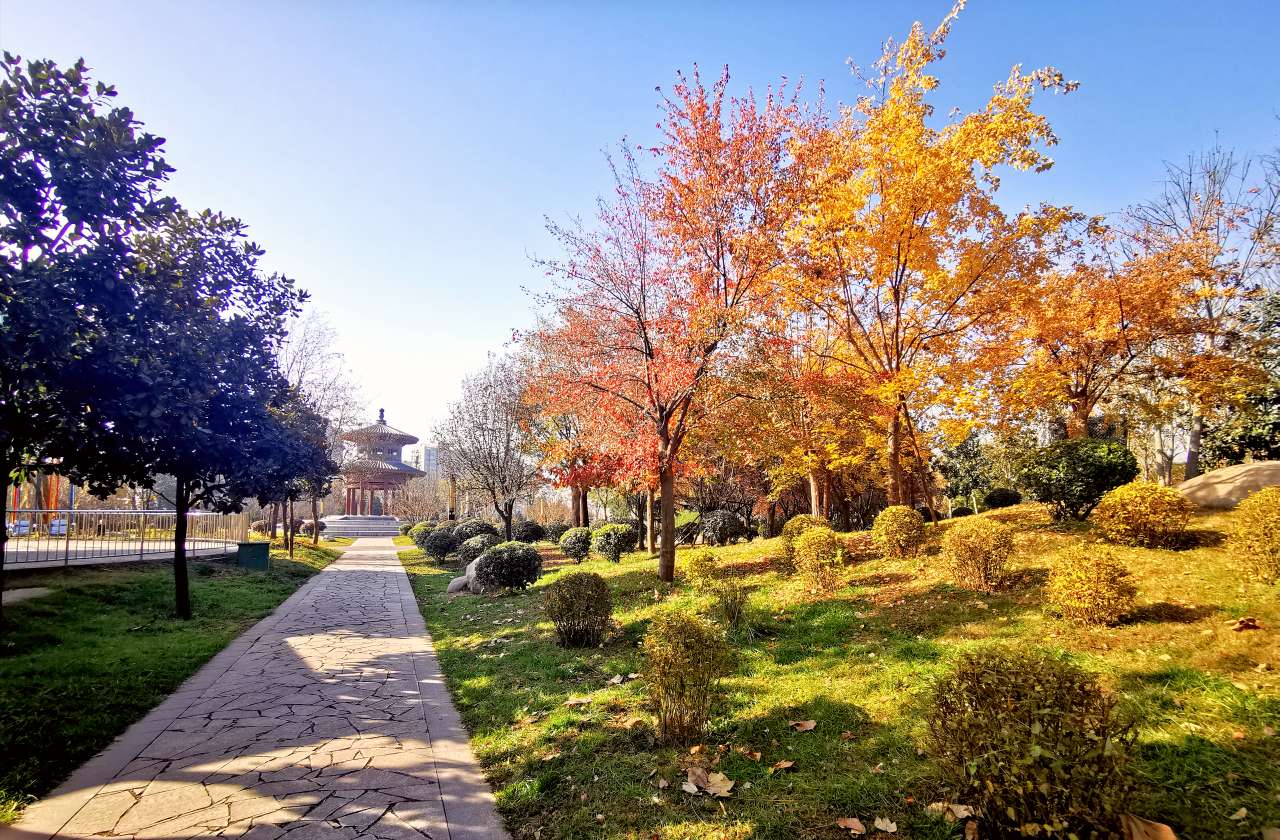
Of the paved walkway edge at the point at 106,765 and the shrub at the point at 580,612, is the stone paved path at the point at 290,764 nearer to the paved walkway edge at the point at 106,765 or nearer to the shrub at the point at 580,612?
the paved walkway edge at the point at 106,765

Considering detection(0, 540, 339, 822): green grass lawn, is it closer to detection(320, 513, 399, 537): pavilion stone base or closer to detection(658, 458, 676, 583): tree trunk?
detection(658, 458, 676, 583): tree trunk

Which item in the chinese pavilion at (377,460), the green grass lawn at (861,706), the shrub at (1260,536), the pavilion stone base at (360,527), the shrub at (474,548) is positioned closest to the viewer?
the green grass lawn at (861,706)

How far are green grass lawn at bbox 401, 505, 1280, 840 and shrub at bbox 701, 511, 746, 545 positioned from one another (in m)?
9.12

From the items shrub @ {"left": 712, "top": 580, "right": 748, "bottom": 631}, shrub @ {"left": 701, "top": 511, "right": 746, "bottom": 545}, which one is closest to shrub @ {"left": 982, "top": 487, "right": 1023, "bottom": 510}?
shrub @ {"left": 701, "top": 511, "right": 746, "bottom": 545}

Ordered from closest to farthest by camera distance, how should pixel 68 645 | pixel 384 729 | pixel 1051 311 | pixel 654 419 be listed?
pixel 384 729 < pixel 68 645 < pixel 654 419 < pixel 1051 311

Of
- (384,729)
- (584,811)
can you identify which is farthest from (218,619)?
(584,811)

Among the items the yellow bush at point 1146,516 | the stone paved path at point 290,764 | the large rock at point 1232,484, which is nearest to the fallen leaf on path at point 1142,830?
the stone paved path at point 290,764

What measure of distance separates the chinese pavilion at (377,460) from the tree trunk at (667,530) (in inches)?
1055

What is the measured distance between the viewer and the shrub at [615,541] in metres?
15.4

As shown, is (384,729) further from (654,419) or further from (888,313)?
(888,313)

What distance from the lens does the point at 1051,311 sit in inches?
470

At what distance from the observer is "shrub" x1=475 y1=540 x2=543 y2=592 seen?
1223 centimetres

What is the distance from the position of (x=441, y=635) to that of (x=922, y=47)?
13.9 m

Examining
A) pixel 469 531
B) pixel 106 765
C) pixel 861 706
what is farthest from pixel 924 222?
pixel 469 531
